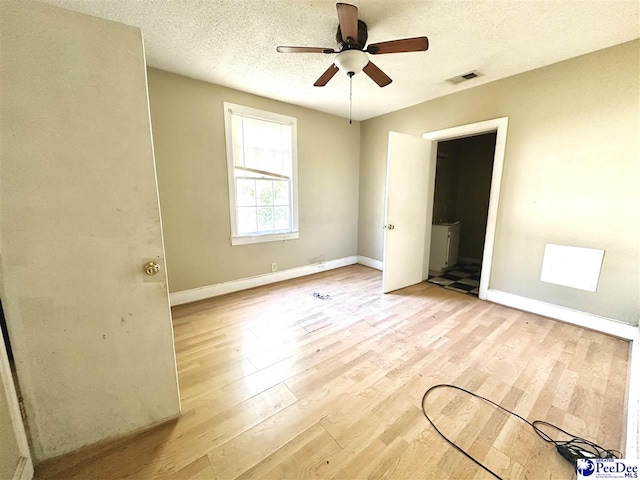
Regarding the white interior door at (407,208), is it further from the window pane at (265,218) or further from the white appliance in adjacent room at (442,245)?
the window pane at (265,218)

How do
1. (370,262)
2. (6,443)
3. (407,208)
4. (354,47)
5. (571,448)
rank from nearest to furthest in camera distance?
(6,443) → (571,448) → (354,47) → (407,208) → (370,262)

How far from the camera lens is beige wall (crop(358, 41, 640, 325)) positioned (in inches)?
86.6

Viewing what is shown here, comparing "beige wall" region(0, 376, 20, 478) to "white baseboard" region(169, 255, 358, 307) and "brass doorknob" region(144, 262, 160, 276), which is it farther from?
"white baseboard" region(169, 255, 358, 307)

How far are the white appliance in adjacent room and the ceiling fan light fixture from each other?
3.05 m

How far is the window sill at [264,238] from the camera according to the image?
133 inches

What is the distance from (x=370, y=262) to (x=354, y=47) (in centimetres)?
342

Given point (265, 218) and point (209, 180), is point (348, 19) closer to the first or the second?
point (209, 180)

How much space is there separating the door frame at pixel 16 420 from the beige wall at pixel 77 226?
4 centimetres

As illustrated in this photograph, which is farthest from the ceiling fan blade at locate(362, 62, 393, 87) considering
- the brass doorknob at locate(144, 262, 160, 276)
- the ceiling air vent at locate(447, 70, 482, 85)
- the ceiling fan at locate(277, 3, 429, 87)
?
the brass doorknob at locate(144, 262, 160, 276)

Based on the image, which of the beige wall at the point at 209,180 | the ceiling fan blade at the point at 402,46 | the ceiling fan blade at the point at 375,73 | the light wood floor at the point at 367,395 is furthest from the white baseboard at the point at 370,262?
the ceiling fan blade at the point at 402,46

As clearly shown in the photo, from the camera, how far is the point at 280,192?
12.1 feet

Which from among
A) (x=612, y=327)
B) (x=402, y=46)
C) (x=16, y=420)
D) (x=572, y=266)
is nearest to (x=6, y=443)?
(x=16, y=420)

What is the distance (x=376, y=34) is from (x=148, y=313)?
2597mm

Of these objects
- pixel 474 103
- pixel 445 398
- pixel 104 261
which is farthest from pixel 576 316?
pixel 104 261
